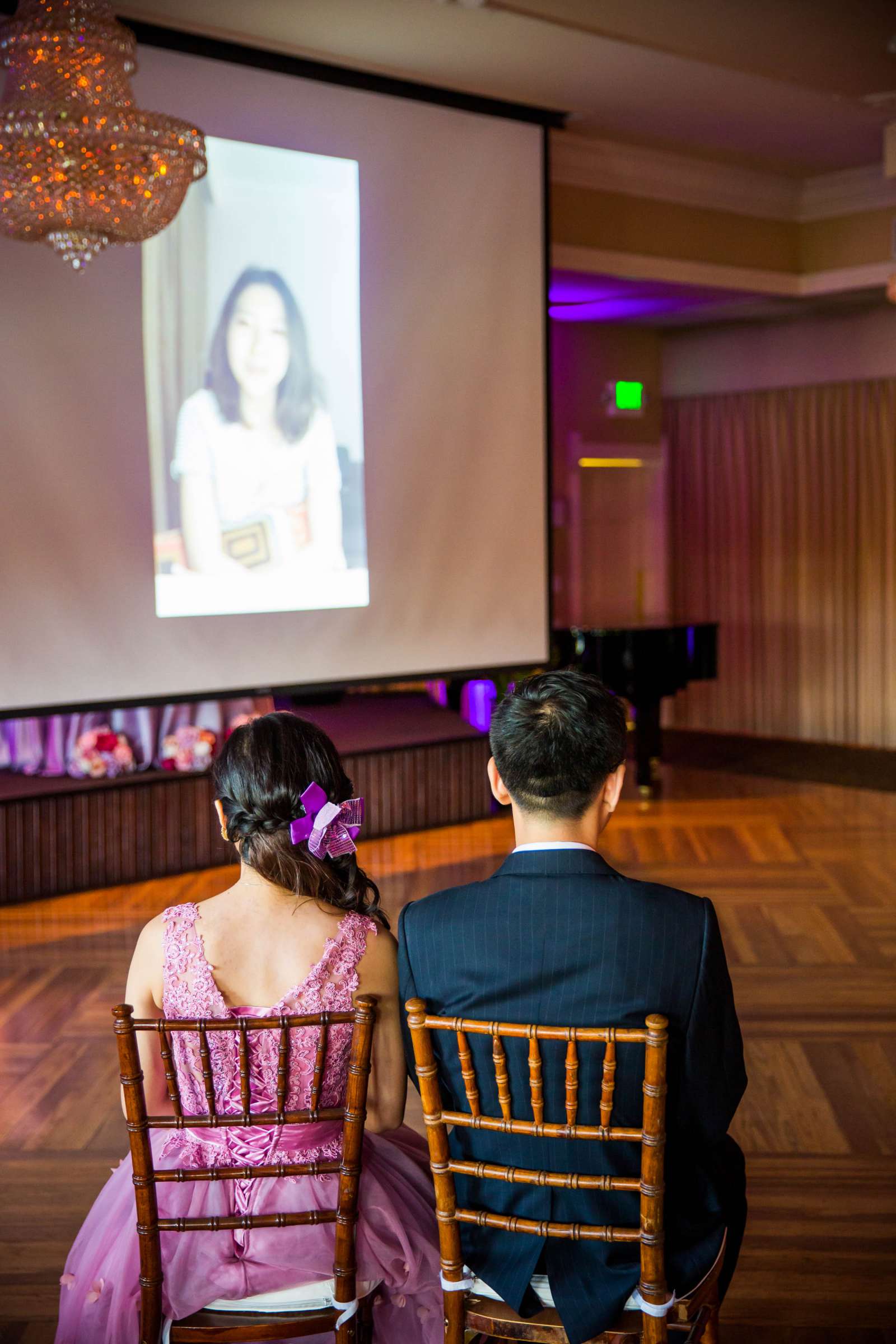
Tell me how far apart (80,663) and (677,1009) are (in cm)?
416

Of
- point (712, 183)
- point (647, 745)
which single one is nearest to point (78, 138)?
point (647, 745)

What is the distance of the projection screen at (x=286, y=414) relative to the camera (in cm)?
513

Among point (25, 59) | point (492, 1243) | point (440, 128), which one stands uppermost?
point (440, 128)

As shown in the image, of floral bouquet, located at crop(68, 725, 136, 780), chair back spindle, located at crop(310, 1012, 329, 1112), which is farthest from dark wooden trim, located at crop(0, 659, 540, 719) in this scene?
chair back spindle, located at crop(310, 1012, 329, 1112)

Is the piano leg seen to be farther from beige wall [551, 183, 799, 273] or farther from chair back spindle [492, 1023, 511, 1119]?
chair back spindle [492, 1023, 511, 1119]

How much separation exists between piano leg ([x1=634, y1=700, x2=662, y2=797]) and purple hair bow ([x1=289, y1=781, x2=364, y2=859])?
17.9ft

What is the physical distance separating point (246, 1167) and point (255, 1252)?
150 mm

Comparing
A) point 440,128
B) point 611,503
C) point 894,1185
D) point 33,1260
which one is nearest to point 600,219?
point 440,128

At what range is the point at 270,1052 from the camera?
66.0 inches

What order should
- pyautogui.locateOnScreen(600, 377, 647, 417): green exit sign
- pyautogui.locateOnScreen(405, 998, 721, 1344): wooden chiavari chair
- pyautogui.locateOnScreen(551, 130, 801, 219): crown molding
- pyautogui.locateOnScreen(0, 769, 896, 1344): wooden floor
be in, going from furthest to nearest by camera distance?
pyautogui.locateOnScreen(600, 377, 647, 417): green exit sign
pyautogui.locateOnScreen(551, 130, 801, 219): crown molding
pyautogui.locateOnScreen(0, 769, 896, 1344): wooden floor
pyautogui.locateOnScreen(405, 998, 721, 1344): wooden chiavari chair

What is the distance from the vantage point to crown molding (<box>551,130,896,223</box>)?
716 cm

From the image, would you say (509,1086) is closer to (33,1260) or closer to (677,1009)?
(677,1009)

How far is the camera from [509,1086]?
4.90 ft

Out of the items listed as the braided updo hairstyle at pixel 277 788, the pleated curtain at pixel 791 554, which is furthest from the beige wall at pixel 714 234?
the braided updo hairstyle at pixel 277 788
